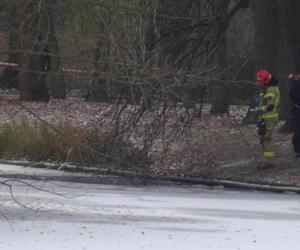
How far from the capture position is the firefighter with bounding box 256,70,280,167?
18047 mm

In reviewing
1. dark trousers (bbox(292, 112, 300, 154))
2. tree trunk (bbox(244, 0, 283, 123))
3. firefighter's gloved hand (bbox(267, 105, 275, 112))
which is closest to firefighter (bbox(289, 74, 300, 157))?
dark trousers (bbox(292, 112, 300, 154))

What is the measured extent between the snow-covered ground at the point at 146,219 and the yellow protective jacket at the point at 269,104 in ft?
6.70

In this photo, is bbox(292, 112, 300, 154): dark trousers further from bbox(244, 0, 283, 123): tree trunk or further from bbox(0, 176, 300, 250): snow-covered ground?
bbox(244, 0, 283, 123): tree trunk

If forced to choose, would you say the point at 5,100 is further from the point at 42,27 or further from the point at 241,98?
the point at 241,98

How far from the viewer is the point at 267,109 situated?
18.2m

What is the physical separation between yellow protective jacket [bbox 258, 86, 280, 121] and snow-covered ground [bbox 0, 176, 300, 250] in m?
2.04

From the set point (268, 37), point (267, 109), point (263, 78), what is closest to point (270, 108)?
point (267, 109)

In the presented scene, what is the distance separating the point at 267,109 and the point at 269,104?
0.15 metres

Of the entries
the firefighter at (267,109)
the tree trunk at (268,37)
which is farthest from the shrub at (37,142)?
the tree trunk at (268,37)

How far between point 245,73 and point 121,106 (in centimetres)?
1801

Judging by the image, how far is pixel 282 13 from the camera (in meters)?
21.1

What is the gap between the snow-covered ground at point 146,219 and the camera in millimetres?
10523

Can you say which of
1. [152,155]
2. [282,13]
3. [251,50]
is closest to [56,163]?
[152,155]

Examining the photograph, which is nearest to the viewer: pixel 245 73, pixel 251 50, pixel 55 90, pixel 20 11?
pixel 20 11
